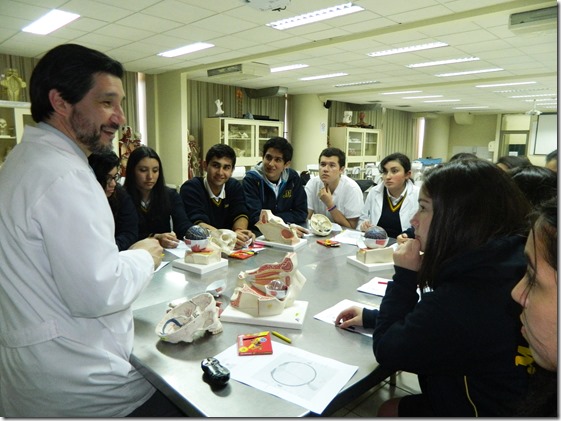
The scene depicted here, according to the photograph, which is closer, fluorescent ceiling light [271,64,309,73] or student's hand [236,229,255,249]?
student's hand [236,229,255,249]

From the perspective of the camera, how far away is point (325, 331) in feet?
3.87

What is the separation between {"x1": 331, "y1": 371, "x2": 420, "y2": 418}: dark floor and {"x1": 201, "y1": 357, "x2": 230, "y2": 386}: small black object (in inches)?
49.4

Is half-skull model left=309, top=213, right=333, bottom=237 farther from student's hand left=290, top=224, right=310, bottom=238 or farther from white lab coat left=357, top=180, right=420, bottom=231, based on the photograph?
white lab coat left=357, top=180, right=420, bottom=231

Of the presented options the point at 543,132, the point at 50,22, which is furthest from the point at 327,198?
the point at 543,132

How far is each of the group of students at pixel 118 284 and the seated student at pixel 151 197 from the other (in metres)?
1.23

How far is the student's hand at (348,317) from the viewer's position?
119 cm

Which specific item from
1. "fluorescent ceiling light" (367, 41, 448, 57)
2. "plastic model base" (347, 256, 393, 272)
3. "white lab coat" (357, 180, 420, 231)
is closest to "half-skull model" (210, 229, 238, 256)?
"plastic model base" (347, 256, 393, 272)

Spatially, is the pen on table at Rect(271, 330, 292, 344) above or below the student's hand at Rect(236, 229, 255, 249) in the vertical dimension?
below

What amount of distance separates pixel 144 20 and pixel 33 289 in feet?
11.4

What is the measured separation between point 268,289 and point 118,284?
0.52 meters

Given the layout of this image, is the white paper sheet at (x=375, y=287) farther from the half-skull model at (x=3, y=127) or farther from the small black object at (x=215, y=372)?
the half-skull model at (x=3, y=127)

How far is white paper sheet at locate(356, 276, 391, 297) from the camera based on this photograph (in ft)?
4.88

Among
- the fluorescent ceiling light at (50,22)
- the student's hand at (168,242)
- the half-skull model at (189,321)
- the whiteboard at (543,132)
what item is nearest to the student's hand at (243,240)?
the student's hand at (168,242)

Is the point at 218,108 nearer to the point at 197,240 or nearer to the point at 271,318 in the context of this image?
the point at 197,240
